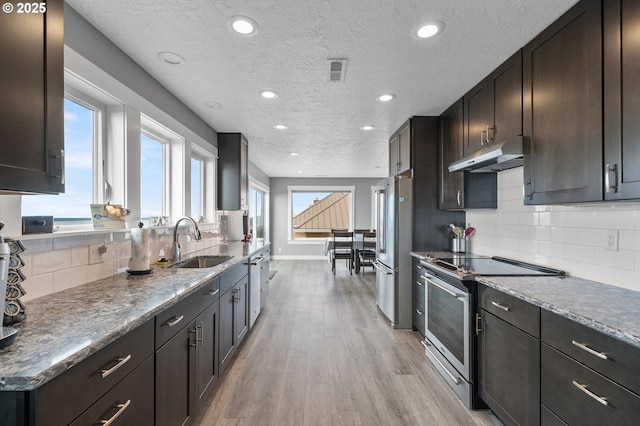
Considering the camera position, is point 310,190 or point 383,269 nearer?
point 383,269

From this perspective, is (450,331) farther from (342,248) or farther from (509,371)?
(342,248)

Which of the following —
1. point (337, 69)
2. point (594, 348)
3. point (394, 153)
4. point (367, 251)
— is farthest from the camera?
point (367, 251)

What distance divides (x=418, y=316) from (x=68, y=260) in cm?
301

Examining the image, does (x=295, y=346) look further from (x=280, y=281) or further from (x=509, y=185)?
(x=280, y=281)

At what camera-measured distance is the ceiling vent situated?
213cm

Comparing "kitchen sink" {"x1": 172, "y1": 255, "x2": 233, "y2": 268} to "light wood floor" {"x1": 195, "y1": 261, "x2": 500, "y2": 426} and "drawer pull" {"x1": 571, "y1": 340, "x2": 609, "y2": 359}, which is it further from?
"drawer pull" {"x1": 571, "y1": 340, "x2": 609, "y2": 359}

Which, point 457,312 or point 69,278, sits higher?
point 69,278

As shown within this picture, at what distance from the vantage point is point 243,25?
1721 mm

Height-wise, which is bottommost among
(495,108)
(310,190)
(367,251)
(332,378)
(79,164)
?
(332,378)

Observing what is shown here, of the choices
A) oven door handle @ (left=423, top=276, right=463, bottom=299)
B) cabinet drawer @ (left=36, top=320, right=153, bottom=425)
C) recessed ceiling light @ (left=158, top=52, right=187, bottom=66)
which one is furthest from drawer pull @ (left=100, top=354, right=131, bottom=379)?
oven door handle @ (left=423, top=276, right=463, bottom=299)

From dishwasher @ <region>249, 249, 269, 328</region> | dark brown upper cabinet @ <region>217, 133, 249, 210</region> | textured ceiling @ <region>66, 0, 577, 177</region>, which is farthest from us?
dark brown upper cabinet @ <region>217, 133, 249, 210</region>

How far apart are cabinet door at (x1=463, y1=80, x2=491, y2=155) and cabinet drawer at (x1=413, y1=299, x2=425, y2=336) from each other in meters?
1.62

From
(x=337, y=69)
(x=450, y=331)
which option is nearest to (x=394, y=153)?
(x=337, y=69)

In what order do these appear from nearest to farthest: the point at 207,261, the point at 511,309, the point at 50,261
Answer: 1. the point at 50,261
2. the point at 511,309
3. the point at 207,261
